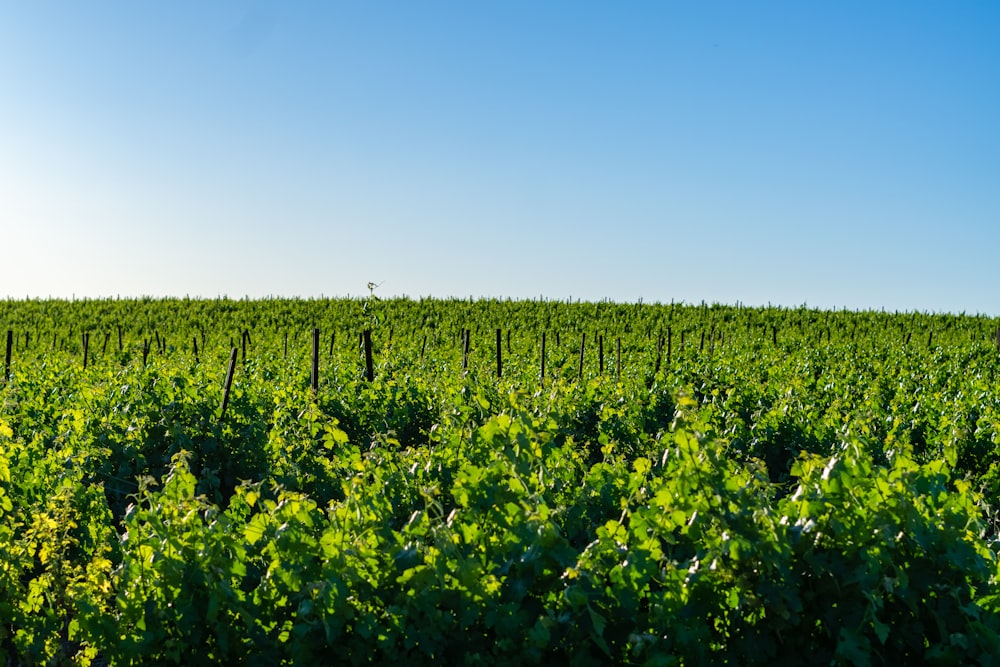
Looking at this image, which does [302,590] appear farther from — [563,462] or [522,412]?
[563,462]

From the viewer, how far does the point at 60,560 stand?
4625mm

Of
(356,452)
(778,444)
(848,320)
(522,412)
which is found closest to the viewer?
(522,412)

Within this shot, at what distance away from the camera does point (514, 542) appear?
12.7 feet

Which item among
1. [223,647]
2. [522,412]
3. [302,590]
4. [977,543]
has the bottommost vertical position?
[223,647]

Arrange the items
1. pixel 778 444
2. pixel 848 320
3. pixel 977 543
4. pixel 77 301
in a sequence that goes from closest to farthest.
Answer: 1. pixel 977 543
2. pixel 778 444
3. pixel 848 320
4. pixel 77 301

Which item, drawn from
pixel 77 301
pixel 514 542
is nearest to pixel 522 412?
pixel 514 542

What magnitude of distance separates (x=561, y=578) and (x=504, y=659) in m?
0.48

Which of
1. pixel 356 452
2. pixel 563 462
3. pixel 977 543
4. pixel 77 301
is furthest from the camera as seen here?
pixel 77 301

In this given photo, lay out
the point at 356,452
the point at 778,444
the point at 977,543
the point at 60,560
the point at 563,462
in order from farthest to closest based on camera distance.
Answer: the point at 778,444
the point at 356,452
the point at 563,462
the point at 60,560
the point at 977,543

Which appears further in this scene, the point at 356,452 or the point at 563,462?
the point at 356,452

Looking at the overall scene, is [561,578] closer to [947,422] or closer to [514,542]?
[514,542]

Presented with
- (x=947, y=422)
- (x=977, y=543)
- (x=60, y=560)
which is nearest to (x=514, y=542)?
(x=977, y=543)

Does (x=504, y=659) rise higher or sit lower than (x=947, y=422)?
lower

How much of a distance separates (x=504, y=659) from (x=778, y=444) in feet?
22.0
